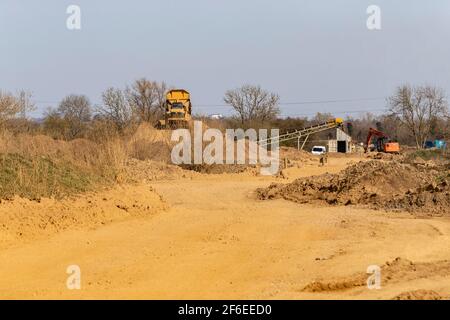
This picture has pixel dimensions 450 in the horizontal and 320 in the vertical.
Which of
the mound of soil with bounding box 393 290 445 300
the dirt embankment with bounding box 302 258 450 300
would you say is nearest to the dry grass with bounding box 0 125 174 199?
the dirt embankment with bounding box 302 258 450 300

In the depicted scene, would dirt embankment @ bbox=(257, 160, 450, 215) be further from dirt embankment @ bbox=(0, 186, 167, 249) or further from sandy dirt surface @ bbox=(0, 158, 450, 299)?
dirt embankment @ bbox=(0, 186, 167, 249)

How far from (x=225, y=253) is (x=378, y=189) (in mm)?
9916

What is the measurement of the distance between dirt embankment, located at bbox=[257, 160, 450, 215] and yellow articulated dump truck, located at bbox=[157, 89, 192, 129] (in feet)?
65.1

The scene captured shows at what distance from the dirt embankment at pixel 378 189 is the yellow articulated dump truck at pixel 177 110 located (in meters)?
19.8

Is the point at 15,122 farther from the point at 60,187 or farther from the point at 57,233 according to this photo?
the point at 57,233

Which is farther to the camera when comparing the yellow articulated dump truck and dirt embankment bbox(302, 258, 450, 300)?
the yellow articulated dump truck

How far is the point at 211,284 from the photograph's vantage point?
897cm

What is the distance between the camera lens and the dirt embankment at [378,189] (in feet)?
58.0

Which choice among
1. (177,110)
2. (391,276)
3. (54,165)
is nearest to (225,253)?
(391,276)

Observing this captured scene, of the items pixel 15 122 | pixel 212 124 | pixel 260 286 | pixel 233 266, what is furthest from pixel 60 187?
pixel 212 124

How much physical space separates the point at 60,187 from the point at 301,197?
29.1 feet

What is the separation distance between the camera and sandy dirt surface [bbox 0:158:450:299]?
8.48 meters
